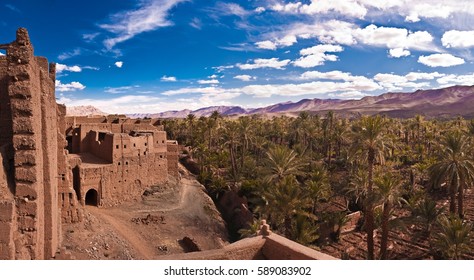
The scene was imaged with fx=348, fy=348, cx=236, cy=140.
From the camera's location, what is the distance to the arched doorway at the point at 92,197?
26.3m

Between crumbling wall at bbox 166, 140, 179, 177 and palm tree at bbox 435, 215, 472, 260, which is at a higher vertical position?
crumbling wall at bbox 166, 140, 179, 177

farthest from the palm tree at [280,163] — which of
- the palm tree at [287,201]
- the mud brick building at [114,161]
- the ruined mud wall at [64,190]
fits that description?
the mud brick building at [114,161]

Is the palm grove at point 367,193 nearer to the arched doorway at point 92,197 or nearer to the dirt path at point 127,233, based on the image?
the dirt path at point 127,233

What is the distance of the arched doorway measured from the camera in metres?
26.3

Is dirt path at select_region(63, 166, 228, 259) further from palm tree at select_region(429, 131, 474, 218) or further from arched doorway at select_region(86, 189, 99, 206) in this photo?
palm tree at select_region(429, 131, 474, 218)

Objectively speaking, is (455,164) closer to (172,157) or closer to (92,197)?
(172,157)

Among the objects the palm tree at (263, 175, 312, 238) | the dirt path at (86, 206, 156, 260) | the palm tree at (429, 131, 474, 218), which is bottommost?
the dirt path at (86, 206, 156, 260)

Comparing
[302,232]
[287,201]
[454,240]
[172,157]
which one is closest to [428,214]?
[454,240]

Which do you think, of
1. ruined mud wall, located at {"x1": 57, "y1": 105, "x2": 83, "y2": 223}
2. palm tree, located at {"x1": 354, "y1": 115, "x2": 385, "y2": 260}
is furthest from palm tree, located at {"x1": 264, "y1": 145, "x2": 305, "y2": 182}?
ruined mud wall, located at {"x1": 57, "y1": 105, "x2": 83, "y2": 223}

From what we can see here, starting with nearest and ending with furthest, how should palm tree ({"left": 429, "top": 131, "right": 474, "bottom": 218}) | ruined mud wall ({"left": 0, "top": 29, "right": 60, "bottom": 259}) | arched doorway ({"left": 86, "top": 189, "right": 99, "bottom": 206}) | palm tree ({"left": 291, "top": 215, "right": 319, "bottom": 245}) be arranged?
ruined mud wall ({"left": 0, "top": 29, "right": 60, "bottom": 259})
palm tree ({"left": 291, "top": 215, "right": 319, "bottom": 245})
palm tree ({"left": 429, "top": 131, "right": 474, "bottom": 218})
arched doorway ({"left": 86, "top": 189, "right": 99, "bottom": 206})

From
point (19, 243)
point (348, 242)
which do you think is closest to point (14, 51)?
point (19, 243)

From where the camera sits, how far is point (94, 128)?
31203 mm
